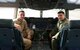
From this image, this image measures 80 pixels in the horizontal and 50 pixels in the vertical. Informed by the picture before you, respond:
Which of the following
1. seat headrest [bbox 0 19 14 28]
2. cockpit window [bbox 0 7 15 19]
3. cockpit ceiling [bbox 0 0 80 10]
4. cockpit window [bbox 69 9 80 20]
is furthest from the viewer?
cockpit window [bbox 69 9 80 20]

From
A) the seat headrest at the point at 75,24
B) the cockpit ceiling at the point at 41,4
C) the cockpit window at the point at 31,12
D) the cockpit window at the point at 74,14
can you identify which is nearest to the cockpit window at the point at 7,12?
the cockpit ceiling at the point at 41,4

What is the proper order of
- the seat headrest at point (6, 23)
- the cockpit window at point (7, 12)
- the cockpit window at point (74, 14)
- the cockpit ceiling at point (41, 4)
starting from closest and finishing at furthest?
the seat headrest at point (6, 23) < the cockpit ceiling at point (41, 4) < the cockpit window at point (7, 12) < the cockpit window at point (74, 14)

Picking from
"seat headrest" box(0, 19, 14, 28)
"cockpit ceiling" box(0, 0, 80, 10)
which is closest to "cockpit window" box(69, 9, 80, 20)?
"cockpit ceiling" box(0, 0, 80, 10)

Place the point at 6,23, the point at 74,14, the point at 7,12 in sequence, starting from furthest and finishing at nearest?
the point at 74,14, the point at 7,12, the point at 6,23

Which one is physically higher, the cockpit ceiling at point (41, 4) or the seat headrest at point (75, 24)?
the cockpit ceiling at point (41, 4)

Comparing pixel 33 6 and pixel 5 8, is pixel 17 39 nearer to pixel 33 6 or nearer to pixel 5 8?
pixel 33 6

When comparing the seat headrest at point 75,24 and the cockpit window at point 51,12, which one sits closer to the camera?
the seat headrest at point 75,24

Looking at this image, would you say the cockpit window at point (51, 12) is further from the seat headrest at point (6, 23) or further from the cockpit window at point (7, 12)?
the seat headrest at point (6, 23)

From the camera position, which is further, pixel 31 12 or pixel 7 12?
pixel 7 12

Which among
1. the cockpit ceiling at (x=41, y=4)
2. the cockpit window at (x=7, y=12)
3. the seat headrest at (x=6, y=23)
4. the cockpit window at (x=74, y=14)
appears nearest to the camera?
the seat headrest at (x=6, y=23)

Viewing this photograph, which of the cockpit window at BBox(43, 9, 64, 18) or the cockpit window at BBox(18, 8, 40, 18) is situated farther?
the cockpit window at BBox(43, 9, 64, 18)

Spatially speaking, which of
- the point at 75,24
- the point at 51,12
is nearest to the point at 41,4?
the point at 51,12

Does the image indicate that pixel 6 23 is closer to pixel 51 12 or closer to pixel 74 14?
pixel 51 12

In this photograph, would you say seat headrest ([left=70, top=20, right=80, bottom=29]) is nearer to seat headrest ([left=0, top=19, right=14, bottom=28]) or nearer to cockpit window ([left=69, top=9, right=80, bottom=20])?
seat headrest ([left=0, top=19, right=14, bottom=28])
